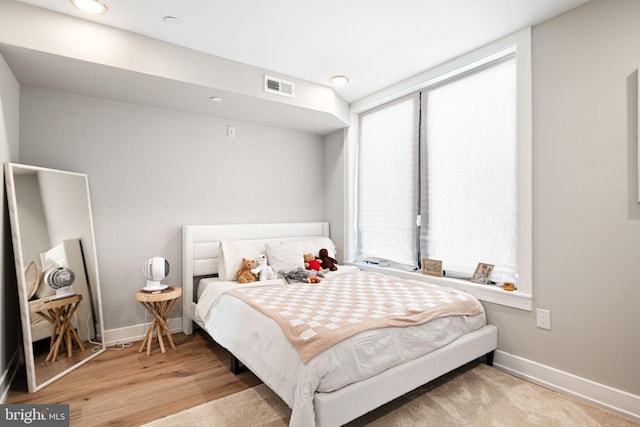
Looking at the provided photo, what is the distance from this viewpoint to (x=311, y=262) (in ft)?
11.4

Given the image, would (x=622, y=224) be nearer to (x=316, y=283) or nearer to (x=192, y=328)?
(x=316, y=283)

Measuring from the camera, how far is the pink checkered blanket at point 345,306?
1.82m

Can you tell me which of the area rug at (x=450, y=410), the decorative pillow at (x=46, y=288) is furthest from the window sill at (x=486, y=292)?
the decorative pillow at (x=46, y=288)

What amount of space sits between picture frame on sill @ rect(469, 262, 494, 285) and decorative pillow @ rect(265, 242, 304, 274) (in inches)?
62.1

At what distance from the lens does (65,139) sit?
2.96m

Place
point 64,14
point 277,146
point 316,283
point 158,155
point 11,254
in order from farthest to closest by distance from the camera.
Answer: point 277,146 → point 158,155 → point 316,283 → point 11,254 → point 64,14

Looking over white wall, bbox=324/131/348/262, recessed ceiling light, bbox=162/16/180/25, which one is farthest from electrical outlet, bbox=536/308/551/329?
recessed ceiling light, bbox=162/16/180/25

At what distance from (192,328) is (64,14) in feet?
9.18

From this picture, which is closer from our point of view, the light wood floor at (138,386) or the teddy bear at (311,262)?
the light wood floor at (138,386)

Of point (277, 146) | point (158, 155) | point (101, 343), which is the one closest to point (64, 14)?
point (158, 155)

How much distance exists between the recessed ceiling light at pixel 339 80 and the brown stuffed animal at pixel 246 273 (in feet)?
6.49

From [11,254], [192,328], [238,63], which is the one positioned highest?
[238,63]

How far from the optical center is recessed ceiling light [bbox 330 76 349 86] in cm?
337

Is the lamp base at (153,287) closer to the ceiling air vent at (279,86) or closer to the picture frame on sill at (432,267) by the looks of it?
the ceiling air vent at (279,86)
